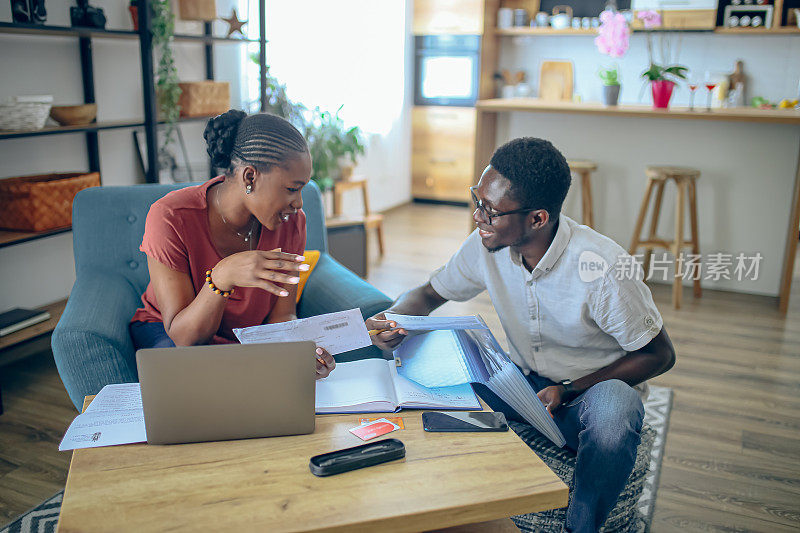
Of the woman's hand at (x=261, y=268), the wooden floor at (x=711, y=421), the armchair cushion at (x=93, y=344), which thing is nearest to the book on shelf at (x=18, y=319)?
the wooden floor at (x=711, y=421)

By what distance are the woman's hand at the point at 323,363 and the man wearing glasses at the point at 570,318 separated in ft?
0.51

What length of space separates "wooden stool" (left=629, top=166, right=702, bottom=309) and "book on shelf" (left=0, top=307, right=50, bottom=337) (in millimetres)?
3031

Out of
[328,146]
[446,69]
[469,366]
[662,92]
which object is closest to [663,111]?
[662,92]

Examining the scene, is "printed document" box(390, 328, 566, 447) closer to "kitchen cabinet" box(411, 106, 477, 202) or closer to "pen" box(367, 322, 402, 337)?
"pen" box(367, 322, 402, 337)

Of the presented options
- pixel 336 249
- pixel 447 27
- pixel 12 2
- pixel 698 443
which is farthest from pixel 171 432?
pixel 447 27

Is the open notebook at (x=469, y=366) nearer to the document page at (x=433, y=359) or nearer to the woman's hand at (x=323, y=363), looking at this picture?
the document page at (x=433, y=359)

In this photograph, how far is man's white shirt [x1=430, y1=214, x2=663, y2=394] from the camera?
5.02 feet

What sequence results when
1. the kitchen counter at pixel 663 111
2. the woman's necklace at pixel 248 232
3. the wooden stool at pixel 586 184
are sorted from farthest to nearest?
the wooden stool at pixel 586 184, the kitchen counter at pixel 663 111, the woman's necklace at pixel 248 232

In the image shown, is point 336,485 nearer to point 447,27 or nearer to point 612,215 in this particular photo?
point 612,215

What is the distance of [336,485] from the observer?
104 cm

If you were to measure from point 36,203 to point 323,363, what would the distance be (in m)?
1.82

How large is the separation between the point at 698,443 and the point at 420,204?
14.5ft

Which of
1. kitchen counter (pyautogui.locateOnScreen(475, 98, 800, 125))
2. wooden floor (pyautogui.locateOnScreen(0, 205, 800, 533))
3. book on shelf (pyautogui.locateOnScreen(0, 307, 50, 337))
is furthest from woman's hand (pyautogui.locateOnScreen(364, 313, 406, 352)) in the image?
kitchen counter (pyautogui.locateOnScreen(475, 98, 800, 125))

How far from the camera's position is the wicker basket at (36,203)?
2.59m
